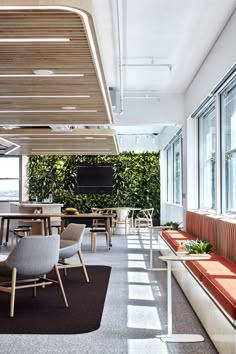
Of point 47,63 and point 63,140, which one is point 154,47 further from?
point 63,140

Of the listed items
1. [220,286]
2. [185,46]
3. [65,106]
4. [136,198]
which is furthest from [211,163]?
[136,198]

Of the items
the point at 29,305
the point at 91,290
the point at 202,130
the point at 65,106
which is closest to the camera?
the point at 29,305

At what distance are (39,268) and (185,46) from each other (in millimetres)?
4283

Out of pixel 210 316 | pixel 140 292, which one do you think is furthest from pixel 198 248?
pixel 210 316

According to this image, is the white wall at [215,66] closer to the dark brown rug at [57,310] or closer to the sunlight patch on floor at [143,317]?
the sunlight patch on floor at [143,317]

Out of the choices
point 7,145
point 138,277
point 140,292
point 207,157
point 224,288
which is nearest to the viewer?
point 224,288

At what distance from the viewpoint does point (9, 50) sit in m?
4.32

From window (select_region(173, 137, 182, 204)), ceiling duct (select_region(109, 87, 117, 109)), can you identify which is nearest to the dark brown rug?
ceiling duct (select_region(109, 87, 117, 109))

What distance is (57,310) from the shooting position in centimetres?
533

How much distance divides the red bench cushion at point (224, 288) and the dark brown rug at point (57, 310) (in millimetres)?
1202

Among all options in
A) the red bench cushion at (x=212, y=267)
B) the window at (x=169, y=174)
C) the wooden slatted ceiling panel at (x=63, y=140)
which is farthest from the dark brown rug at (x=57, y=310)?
the window at (x=169, y=174)

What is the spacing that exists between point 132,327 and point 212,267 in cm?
112

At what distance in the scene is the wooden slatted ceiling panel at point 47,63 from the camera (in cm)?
365

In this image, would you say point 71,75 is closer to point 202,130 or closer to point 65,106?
point 65,106
